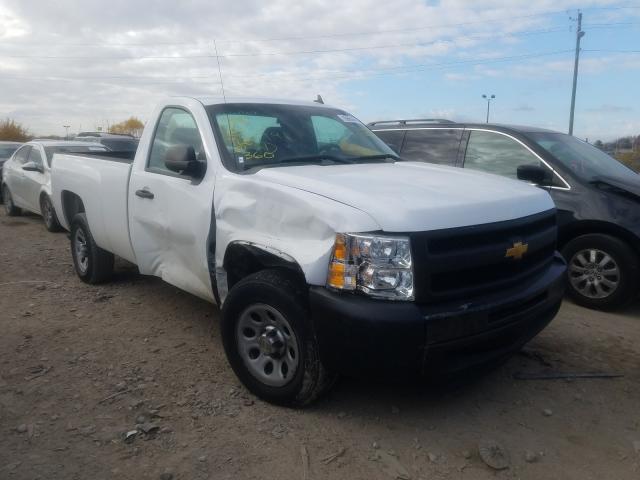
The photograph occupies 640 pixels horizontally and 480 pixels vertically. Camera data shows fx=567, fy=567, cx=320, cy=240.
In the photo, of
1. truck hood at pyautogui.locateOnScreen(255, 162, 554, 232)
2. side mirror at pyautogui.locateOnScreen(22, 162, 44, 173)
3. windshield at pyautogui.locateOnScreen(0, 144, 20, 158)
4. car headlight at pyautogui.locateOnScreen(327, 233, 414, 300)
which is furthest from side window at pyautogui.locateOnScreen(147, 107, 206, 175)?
windshield at pyautogui.locateOnScreen(0, 144, 20, 158)

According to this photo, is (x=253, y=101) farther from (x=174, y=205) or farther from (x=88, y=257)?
(x=88, y=257)

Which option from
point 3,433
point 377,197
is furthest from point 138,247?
point 377,197

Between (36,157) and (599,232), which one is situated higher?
(36,157)

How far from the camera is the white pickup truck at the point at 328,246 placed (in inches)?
112

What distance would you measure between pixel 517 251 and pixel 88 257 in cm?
443

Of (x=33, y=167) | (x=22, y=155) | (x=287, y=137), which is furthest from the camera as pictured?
(x=22, y=155)

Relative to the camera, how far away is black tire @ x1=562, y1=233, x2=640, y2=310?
5.13 metres

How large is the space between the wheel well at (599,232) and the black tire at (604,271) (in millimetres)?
42

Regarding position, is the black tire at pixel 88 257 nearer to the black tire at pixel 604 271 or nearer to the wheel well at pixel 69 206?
the wheel well at pixel 69 206

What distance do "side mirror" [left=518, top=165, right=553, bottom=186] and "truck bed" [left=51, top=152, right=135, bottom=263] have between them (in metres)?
3.73

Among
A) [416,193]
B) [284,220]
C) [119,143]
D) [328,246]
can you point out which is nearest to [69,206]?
[284,220]

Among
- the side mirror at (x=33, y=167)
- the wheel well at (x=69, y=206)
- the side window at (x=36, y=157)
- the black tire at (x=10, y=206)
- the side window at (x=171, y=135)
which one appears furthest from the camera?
the black tire at (x=10, y=206)

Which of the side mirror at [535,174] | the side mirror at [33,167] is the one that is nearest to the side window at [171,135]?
the side mirror at [535,174]

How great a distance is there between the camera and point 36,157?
33.3 feet
